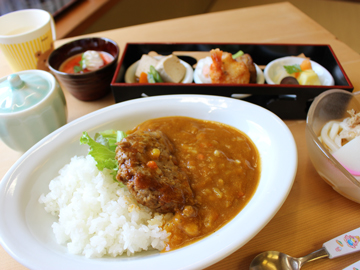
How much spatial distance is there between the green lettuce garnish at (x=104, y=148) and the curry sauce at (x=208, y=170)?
23 centimetres

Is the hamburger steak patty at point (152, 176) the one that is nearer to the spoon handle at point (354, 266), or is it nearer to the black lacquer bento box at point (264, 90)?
the black lacquer bento box at point (264, 90)

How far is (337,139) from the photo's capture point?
1.91 meters

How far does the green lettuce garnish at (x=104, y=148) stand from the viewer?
1737 mm

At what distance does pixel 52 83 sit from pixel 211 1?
7.03m

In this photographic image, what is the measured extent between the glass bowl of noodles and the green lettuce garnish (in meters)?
1.28

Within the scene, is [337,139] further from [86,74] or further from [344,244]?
[86,74]

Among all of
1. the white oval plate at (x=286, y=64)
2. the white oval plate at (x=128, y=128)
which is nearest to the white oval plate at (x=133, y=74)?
the white oval plate at (x=128, y=128)

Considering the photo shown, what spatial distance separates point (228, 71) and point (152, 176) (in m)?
1.30

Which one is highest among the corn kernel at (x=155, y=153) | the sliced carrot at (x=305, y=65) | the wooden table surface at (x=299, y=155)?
the sliced carrot at (x=305, y=65)

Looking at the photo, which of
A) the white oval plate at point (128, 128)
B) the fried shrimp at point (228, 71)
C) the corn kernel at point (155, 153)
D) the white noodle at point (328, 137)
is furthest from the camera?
the fried shrimp at point (228, 71)

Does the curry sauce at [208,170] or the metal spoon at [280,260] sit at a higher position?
the curry sauce at [208,170]

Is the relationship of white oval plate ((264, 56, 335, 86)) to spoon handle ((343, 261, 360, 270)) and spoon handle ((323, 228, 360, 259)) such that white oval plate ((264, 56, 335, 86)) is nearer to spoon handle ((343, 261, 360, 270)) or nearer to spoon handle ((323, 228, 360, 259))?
spoon handle ((323, 228, 360, 259))

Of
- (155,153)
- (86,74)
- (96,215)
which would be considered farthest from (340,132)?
(86,74)

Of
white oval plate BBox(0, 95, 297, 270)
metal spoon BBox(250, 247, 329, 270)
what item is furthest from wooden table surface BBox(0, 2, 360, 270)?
white oval plate BBox(0, 95, 297, 270)
